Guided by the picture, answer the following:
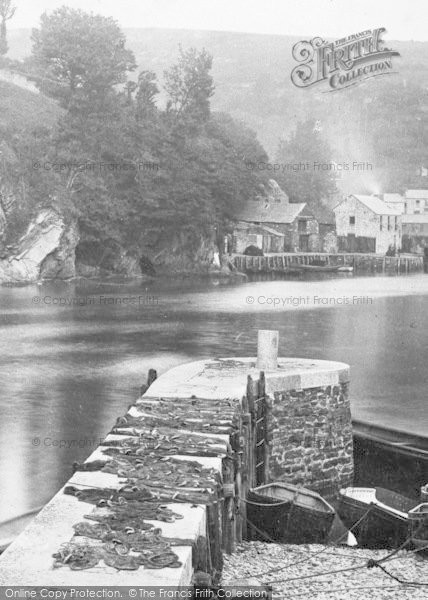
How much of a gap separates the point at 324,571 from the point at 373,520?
264cm

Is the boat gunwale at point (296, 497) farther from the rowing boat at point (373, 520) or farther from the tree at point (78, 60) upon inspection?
the tree at point (78, 60)

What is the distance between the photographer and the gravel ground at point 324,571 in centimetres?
1525

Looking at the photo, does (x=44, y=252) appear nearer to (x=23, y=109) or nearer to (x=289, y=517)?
(x=23, y=109)

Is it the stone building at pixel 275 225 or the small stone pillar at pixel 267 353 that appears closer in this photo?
the small stone pillar at pixel 267 353

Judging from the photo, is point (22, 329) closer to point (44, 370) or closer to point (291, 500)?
point (44, 370)

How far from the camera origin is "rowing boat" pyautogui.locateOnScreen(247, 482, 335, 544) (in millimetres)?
18266

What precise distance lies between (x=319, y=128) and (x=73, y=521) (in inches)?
6666

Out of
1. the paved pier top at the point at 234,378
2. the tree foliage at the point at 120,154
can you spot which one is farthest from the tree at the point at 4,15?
the paved pier top at the point at 234,378

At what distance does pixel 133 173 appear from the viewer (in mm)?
88500

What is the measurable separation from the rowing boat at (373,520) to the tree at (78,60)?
70841 mm

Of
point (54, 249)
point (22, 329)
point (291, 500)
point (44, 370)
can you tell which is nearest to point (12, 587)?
point (291, 500)

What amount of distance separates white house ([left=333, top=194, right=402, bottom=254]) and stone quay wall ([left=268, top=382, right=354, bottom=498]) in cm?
9202

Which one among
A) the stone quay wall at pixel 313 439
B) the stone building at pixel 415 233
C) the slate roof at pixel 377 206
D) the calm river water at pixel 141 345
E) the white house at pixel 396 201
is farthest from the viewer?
the white house at pixel 396 201

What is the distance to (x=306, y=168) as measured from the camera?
12681 centimetres
